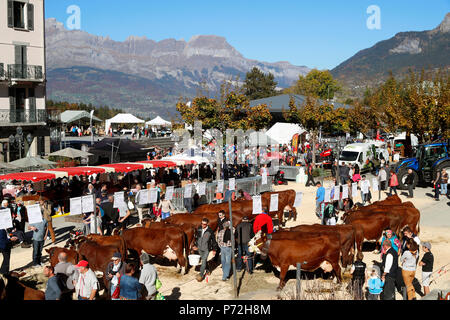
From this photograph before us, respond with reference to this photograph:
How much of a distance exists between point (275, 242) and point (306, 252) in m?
0.74

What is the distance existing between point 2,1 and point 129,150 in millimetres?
15687

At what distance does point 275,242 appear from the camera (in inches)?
450

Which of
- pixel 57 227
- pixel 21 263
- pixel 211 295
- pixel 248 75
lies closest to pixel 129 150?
pixel 57 227

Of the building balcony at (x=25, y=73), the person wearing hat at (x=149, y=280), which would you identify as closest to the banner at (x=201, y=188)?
the person wearing hat at (x=149, y=280)

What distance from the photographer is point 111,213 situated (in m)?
15.5

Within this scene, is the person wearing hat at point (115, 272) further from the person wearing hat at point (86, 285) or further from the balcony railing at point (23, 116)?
the balcony railing at point (23, 116)

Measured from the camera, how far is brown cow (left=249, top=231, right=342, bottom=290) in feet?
37.0

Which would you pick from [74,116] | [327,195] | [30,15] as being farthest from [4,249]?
[74,116]

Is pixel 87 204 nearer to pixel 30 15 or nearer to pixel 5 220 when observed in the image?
pixel 5 220

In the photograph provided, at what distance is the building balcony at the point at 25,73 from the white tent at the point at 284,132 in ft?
59.1

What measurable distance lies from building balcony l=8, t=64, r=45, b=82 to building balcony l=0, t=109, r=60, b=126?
7.74 feet

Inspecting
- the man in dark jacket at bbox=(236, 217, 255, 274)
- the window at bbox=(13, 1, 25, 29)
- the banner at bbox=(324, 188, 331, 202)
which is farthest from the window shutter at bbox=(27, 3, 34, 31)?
the man in dark jacket at bbox=(236, 217, 255, 274)
